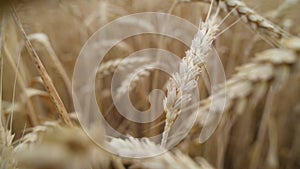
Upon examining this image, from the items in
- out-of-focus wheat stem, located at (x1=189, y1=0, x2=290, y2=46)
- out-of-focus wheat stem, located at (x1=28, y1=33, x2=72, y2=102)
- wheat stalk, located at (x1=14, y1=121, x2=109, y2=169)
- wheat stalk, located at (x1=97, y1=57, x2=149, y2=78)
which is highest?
out-of-focus wheat stem, located at (x1=28, y1=33, x2=72, y2=102)

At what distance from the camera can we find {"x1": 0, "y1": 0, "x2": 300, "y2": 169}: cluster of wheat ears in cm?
27

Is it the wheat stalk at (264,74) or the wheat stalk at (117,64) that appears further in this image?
the wheat stalk at (117,64)

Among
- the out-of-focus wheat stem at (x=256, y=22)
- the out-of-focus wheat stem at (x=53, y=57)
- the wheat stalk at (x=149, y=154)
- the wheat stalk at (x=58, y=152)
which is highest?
the out-of-focus wheat stem at (x=53, y=57)

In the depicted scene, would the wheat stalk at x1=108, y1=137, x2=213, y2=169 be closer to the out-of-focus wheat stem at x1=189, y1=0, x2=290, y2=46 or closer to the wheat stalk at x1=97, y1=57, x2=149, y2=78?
the out-of-focus wheat stem at x1=189, y1=0, x2=290, y2=46

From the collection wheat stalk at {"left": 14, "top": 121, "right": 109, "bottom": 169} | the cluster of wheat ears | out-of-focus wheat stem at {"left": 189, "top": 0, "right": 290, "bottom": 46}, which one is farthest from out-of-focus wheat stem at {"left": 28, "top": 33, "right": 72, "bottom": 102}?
wheat stalk at {"left": 14, "top": 121, "right": 109, "bottom": 169}

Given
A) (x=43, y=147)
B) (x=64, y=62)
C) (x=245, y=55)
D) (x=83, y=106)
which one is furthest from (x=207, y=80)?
(x=43, y=147)

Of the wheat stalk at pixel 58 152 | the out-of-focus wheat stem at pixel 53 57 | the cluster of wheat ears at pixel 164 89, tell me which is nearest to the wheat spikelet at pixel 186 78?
the cluster of wheat ears at pixel 164 89

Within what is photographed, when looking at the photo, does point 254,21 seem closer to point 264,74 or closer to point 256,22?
point 256,22

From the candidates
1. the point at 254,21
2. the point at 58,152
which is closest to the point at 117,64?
the point at 254,21

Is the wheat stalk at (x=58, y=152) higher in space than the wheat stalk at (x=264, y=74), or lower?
higher

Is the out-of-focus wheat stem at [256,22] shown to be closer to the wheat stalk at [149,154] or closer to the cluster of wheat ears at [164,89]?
the cluster of wheat ears at [164,89]

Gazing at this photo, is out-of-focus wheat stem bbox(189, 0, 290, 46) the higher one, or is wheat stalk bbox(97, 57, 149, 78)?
wheat stalk bbox(97, 57, 149, 78)

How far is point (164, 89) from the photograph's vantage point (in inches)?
27.5

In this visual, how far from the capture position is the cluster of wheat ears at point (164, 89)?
0.90ft
